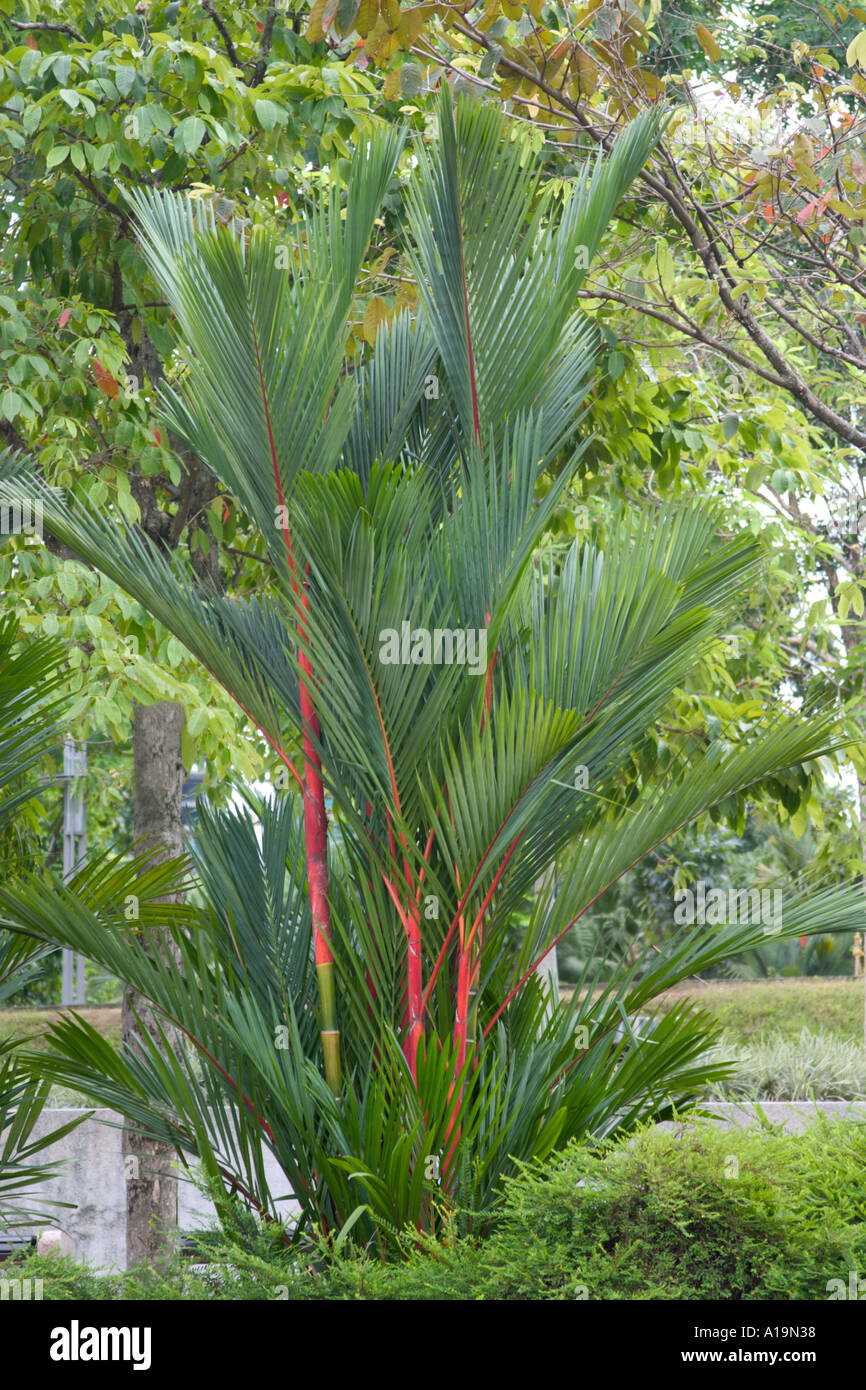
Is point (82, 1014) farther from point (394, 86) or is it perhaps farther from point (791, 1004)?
point (394, 86)

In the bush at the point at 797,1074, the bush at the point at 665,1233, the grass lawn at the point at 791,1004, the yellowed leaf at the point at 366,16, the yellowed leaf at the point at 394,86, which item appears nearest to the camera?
the bush at the point at 665,1233

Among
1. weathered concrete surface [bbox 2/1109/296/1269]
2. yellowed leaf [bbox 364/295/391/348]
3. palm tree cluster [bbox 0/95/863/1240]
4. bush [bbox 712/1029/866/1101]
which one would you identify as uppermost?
yellowed leaf [bbox 364/295/391/348]

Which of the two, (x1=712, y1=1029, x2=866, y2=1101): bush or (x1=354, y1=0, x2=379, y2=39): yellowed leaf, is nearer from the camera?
(x1=354, y1=0, x2=379, y2=39): yellowed leaf

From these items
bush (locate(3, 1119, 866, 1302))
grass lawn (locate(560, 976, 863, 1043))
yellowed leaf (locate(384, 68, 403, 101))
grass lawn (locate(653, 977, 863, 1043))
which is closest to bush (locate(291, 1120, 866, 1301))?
bush (locate(3, 1119, 866, 1302))

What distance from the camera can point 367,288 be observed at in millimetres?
5348

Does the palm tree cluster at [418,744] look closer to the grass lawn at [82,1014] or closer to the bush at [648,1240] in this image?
the bush at [648,1240]

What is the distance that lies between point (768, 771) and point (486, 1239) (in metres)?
1.33

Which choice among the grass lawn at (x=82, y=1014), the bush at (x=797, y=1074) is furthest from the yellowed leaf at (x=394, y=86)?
the grass lawn at (x=82, y=1014)

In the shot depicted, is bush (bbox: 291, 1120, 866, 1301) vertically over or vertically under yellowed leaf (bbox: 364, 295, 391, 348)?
under

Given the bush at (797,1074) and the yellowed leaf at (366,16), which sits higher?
the yellowed leaf at (366,16)

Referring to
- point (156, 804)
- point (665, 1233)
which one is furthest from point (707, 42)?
point (156, 804)

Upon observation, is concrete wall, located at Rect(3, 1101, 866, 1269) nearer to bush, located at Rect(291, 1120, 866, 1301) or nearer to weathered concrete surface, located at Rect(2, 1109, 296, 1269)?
weathered concrete surface, located at Rect(2, 1109, 296, 1269)

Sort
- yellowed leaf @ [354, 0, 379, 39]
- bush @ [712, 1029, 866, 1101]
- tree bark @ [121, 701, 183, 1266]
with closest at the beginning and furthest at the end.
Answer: yellowed leaf @ [354, 0, 379, 39], tree bark @ [121, 701, 183, 1266], bush @ [712, 1029, 866, 1101]
